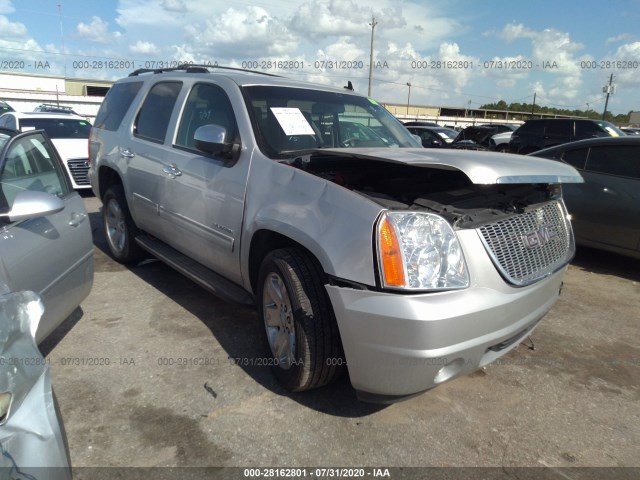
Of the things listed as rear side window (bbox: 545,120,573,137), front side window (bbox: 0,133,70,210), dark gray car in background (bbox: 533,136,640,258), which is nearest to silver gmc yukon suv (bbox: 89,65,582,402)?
front side window (bbox: 0,133,70,210)

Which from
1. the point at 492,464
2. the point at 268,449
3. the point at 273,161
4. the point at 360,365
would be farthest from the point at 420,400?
the point at 273,161

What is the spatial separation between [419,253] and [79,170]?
9.01 m

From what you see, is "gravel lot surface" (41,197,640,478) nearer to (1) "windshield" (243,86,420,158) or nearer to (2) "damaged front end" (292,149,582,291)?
(2) "damaged front end" (292,149,582,291)

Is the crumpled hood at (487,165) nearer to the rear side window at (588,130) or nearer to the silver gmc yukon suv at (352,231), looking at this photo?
the silver gmc yukon suv at (352,231)

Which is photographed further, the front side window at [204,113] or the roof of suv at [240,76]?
the roof of suv at [240,76]

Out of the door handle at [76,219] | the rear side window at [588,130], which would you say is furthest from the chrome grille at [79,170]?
the rear side window at [588,130]

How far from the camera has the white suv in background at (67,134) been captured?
9.30m

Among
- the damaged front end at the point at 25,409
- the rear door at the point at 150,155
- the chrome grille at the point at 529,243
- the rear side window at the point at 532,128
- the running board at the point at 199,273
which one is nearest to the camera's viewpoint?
the damaged front end at the point at 25,409

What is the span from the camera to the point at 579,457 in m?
2.48

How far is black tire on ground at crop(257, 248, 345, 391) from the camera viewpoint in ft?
8.45

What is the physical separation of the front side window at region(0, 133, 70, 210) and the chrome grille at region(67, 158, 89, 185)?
6437 mm

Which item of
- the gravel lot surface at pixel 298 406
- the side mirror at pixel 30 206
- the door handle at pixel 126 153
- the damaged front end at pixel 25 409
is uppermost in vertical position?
the door handle at pixel 126 153

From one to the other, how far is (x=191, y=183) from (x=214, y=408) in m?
1.76

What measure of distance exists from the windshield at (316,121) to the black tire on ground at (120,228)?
2.29 metres
